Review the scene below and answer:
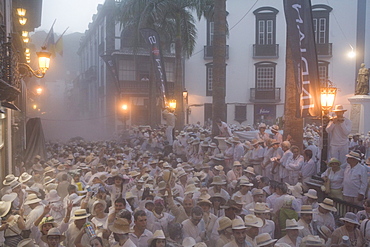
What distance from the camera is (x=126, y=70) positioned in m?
35.9

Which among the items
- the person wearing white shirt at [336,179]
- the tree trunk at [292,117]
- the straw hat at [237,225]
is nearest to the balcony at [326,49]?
the tree trunk at [292,117]

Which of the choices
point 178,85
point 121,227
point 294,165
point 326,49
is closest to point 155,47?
point 178,85

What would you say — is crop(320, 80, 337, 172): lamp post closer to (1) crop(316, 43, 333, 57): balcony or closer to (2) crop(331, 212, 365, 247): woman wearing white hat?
(2) crop(331, 212, 365, 247): woman wearing white hat

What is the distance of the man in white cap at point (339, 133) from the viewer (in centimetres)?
946

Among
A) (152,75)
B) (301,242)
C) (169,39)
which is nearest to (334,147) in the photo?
(301,242)

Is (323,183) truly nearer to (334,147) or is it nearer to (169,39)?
(334,147)

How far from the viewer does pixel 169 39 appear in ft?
93.4

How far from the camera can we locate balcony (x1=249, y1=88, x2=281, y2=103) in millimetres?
35562

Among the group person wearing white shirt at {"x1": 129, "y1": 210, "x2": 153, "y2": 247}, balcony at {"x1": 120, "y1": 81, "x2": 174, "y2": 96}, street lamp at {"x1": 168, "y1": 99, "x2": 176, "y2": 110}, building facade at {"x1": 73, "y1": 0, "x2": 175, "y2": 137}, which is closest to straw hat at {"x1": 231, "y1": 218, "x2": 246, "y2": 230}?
person wearing white shirt at {"x1": 129, "y1": 210, "x2": 153, "y2": 247}

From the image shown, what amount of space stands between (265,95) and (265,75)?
1.85 meters

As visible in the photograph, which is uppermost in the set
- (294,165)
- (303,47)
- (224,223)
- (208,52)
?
(208,52)

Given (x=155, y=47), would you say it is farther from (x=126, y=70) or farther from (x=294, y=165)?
(x=126, y=70)

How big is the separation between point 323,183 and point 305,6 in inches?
159

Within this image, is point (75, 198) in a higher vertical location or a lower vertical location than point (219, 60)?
lower
